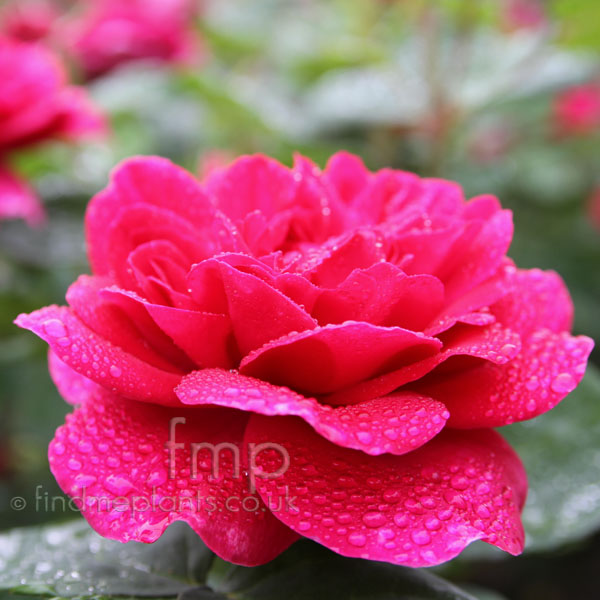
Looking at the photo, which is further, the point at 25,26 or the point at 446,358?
the point at 25,26

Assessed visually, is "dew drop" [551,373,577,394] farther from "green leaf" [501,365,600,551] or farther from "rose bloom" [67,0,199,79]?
"rose bloom" [67,0,199,79]

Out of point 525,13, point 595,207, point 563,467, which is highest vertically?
point 525,13

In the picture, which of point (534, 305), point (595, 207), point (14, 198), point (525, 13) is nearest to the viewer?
point (534, 305)

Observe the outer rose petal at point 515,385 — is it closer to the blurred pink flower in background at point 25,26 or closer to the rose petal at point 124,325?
the rose petal at point 124,325

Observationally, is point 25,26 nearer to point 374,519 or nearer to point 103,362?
point 103,362

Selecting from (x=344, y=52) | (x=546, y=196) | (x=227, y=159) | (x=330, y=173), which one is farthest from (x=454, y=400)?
(x=546, y=196)

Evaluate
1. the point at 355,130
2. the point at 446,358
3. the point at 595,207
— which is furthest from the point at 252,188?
the point at 595,207
